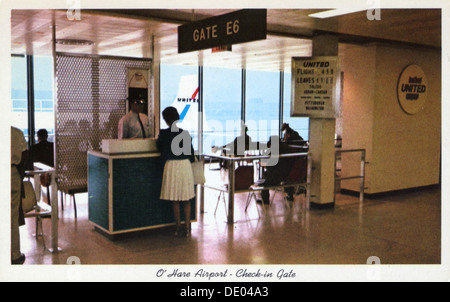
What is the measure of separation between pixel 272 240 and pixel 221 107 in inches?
308

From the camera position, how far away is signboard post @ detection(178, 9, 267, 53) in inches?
138

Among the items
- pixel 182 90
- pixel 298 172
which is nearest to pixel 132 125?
pixel 298 172

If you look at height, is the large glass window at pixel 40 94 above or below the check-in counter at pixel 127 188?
above

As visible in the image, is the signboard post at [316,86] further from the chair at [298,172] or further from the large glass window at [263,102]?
the large glass window at [263,102]

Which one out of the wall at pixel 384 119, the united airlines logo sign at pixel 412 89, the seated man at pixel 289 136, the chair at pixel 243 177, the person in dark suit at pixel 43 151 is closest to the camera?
the chair at pixel 243 177

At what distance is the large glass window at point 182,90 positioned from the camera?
37.4 feet

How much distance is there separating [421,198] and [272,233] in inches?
143

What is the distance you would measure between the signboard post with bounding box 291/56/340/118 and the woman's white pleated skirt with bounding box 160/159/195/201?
2.43m

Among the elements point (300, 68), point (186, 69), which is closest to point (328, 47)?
point (300, 68)

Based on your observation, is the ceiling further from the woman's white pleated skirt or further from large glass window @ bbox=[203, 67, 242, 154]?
large glass window @ bbox=[203, 67, 242, 154]

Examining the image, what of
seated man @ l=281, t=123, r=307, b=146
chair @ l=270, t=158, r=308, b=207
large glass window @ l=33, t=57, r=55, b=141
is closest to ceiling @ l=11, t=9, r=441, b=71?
large glass window @ l=33, t=57, r=55, b=141

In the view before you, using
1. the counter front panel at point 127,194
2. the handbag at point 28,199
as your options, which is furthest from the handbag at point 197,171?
the handbag at point 28,199

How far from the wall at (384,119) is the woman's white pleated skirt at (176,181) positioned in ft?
12.6

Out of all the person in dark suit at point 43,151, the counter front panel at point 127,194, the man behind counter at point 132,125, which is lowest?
the counter front panel at point 127,194
